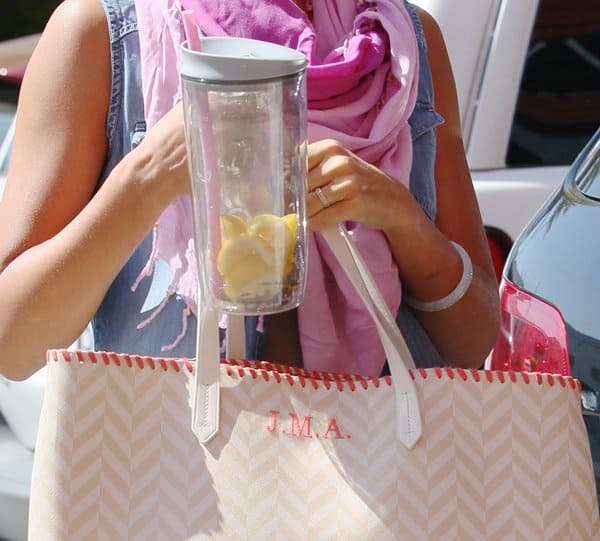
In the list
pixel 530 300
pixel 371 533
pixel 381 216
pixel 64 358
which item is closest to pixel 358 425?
pixel 371 533

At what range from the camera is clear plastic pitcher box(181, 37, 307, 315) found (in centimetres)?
145

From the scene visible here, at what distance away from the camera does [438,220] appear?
198 centimetres

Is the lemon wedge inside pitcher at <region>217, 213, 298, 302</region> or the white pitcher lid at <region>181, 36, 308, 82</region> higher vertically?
the white pitcher lid at <region>181, 36, 308, 82</region>

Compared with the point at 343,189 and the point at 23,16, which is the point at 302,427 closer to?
the point at 343,189

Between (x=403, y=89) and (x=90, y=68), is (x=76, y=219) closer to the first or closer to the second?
(x=90, y=68)

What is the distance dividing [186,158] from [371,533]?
1.74 ft

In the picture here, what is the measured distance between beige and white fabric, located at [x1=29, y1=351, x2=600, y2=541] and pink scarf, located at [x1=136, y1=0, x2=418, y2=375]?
0.17 m

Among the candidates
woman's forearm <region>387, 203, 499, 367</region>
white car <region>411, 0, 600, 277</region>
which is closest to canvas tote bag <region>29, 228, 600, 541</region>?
woman's forearm <region>387, 203, 499, 367</region>

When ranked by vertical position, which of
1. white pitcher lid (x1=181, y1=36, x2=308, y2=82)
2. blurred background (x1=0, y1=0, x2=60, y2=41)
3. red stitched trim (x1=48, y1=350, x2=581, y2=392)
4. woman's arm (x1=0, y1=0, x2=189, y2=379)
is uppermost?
white pitcher lid (x1=181, y1=36, x2=308, y2=82)

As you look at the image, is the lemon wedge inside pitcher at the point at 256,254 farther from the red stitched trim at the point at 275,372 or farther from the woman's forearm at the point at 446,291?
the woman's forearm at the point at 446,291

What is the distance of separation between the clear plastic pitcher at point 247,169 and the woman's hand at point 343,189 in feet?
0.13

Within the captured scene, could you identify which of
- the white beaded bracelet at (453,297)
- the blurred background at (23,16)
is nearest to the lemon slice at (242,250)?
the white beaded bracelet at (453,297)

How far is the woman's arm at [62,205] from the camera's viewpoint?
1.66 m

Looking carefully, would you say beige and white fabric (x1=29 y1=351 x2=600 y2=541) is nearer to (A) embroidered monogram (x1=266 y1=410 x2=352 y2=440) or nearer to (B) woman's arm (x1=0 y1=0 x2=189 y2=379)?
(A) embroidered monogram (x1=266 y1=410 x2=352 y2=440)
